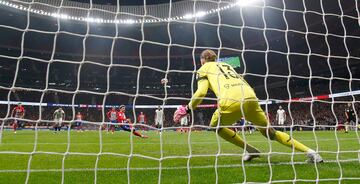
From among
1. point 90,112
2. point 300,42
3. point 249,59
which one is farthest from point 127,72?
point 300,42

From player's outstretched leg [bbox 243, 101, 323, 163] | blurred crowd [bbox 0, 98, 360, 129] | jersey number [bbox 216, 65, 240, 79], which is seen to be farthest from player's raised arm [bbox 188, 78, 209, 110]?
blurred crowd [bbox 0, 98, 360, 129]

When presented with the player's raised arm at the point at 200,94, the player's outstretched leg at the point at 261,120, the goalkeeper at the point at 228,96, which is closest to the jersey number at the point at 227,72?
the goalkeeper at the point at 228,96

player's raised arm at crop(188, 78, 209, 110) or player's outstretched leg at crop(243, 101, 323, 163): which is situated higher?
player's raised arm at crop(188, 78, 209, 110)

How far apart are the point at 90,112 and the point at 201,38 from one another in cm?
1356

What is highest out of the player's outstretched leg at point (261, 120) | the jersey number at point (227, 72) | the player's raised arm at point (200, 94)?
the jersey number at point (227, 72)

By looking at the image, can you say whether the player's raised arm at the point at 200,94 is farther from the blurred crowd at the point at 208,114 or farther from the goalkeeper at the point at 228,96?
the blurred crowd at the point at 208,114

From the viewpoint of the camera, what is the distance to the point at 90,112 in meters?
37.4

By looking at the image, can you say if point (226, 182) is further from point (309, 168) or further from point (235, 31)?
point (235, 31)

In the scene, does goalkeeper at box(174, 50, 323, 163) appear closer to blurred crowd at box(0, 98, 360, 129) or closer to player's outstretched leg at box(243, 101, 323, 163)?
player's outstretched leg at box(243, 101, 323, 163)

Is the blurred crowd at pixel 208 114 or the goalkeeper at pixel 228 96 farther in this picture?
the blurred crowd at pixel 208 114

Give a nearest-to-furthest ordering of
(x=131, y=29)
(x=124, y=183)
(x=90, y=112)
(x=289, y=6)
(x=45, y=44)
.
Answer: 1. (x=124, y=183)
2. (x=289, y=6)
3. (x=131, y=29)
4. (x=45, y=44)
5. (x=90, y=112)

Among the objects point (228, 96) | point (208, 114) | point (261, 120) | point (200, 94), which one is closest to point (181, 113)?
point (200, 94)

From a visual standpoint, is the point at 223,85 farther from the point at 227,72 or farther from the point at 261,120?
the point at 261,120

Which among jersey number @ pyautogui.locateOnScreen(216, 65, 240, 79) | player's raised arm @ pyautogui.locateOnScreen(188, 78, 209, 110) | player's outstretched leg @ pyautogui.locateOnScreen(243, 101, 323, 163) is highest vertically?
jersey number @ pyautogui.locateOnScreen(216, 65, 240, 79)
